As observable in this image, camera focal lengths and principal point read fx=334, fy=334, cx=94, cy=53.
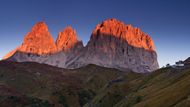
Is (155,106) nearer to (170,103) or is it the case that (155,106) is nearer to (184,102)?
(170,103)

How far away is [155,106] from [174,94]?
42.8 feet

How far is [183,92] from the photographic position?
190 meters

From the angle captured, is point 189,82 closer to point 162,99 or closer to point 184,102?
point 162,99

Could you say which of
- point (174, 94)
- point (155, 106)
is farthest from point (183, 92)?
point (155, 106)

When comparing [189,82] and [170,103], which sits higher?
[189,82]

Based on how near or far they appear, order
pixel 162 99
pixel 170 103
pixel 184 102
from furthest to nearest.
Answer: pixel 162 99 → pixel 170 103 → pixel 184 102

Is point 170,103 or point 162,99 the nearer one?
point 170,103

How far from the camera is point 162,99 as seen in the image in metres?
199

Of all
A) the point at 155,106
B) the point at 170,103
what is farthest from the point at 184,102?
the point at 155,106

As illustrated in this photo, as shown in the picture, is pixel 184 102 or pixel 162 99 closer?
pixel 184 102

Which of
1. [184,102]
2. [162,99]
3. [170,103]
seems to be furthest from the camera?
[162,99]

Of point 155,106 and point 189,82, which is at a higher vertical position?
point 189,82

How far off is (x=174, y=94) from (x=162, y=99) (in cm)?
838

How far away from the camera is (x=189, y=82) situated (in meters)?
199
